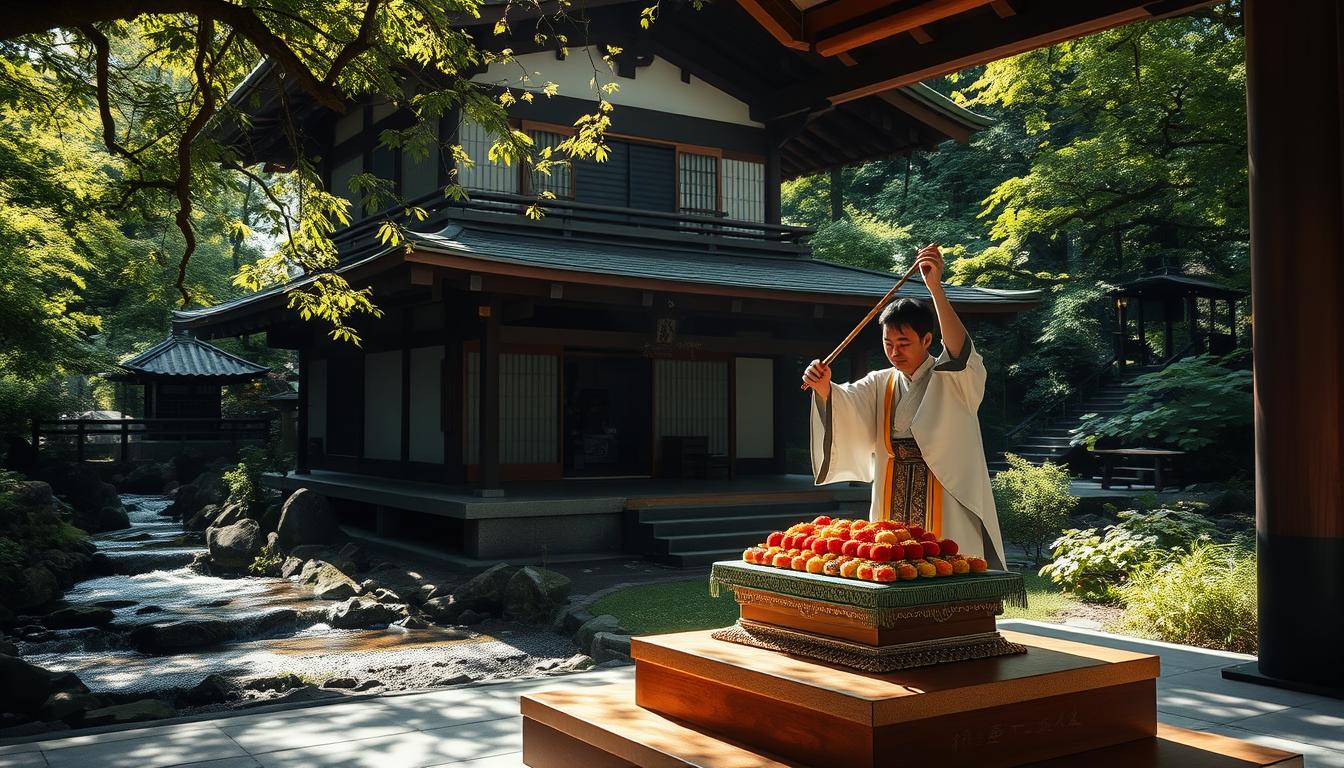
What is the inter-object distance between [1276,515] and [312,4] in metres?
6.91

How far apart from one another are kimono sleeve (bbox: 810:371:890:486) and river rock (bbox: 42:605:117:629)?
8.19m

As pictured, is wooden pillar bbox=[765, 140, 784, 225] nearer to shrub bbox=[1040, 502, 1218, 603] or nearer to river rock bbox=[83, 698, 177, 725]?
shrub bbox=[1040, 502, 1218, 603]

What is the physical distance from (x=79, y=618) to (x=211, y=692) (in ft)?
13.1

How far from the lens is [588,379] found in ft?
52.0

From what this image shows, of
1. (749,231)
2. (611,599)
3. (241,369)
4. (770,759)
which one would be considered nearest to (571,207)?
(749,231)

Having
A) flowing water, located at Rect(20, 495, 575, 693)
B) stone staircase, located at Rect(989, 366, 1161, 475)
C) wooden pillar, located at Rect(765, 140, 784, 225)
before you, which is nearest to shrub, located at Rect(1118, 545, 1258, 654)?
flowing water, located at Rect(20, 495, 575, 693)

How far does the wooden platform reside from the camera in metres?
3.15

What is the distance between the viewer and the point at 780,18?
17.9 ft

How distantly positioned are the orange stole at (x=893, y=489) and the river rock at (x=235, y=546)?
35.6 ft

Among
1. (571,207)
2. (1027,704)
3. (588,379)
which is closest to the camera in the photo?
(1027,704)

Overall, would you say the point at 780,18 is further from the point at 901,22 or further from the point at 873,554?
the point at 873,554

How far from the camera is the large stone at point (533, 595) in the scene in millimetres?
8953

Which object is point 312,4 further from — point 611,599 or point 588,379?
point 588,379

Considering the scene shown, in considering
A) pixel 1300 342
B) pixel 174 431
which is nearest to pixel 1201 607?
pixel 1300 342
